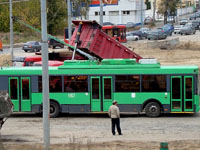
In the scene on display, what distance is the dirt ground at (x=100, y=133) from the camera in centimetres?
1482

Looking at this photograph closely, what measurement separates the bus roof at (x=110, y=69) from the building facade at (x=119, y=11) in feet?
250

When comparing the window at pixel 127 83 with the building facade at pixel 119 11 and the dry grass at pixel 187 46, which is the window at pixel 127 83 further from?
the building facade at pixel 119 11

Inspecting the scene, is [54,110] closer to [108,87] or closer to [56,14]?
[108,87]

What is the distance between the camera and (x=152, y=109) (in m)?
20.2

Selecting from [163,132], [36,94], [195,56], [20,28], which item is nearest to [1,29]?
[20,28]

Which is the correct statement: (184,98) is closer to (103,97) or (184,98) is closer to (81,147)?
(103,97)

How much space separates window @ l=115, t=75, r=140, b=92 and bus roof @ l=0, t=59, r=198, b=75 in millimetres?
222

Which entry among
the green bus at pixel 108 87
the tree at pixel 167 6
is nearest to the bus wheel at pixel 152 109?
the green bus at pixel 108 87

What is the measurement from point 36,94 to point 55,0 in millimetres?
56152

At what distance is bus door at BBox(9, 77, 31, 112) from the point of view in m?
20.8

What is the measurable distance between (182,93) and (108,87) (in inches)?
121

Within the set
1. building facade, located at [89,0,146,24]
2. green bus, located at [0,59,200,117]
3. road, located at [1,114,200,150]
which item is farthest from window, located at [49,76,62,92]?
building facade, located at [89,0,146,24]

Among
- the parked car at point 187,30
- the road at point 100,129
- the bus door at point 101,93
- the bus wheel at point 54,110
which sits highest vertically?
the parked car at point 187,30

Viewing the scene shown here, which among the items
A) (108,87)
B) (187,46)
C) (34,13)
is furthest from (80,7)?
(108,87)
